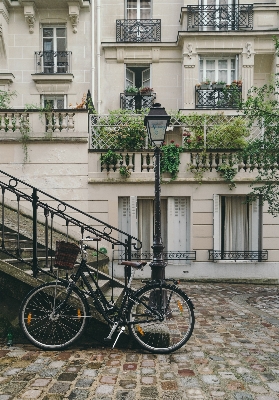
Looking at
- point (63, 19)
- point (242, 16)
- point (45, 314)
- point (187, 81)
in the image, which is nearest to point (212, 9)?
point (242, 16)

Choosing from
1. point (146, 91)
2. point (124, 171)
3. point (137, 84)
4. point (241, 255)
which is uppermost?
point (137, 84)

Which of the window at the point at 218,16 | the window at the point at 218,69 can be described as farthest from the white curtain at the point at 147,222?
the window at the point at 218,16

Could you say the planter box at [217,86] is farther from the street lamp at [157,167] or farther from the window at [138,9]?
the street lamp at [157,167]

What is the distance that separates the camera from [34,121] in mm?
10828

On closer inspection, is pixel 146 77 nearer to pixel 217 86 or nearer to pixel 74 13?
pixel 217 86

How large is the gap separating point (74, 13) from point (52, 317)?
14.0m

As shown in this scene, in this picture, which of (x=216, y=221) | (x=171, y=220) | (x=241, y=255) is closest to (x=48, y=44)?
(x=171, y=220)

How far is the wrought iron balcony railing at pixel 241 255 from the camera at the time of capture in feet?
36.7

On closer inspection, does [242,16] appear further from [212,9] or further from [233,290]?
[233,290]

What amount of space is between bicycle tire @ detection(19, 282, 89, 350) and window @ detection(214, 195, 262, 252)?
7.39m

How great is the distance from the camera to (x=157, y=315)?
4.71 m

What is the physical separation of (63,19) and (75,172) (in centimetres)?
827

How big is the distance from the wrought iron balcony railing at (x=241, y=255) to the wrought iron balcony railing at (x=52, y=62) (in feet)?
32.1

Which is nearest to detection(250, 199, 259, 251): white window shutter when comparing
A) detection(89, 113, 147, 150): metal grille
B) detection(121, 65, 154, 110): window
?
detection(89, 113, 147, 150): metal grille
